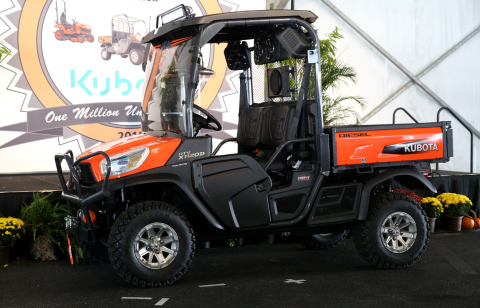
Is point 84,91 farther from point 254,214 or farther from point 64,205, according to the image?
point 254,214

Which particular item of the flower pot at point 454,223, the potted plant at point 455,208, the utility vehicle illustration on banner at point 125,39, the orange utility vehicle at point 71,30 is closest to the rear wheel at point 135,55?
the utility vehicle illustration on banner at point 125,39

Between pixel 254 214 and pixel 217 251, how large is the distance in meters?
1.48

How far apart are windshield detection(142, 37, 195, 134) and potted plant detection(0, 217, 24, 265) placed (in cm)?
173

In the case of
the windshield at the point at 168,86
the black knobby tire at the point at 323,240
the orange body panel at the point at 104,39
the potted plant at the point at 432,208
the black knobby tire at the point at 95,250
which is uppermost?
the orange body panel at the point at 104,39

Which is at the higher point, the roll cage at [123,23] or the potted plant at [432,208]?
the roll cage at [123,23]

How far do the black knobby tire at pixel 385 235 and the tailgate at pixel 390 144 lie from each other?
1.25 ft

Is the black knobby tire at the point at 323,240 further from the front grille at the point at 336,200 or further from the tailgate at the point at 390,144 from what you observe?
the tailgate at the point at 390,144

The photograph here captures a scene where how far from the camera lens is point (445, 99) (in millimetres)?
11766

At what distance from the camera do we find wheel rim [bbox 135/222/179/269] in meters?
4.23

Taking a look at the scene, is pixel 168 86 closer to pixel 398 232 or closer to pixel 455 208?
pixel 398 232

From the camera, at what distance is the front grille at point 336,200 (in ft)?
15.8

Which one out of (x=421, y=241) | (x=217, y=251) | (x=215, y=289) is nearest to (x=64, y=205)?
(x=217, y=251)

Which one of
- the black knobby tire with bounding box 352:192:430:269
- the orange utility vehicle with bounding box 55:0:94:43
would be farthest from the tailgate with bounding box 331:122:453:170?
the orange utility vehicle with bounding box 55:0:94:43

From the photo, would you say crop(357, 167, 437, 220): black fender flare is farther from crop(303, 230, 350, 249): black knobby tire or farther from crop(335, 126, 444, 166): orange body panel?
crop(303, 230, 350, 249): black knobby tire
